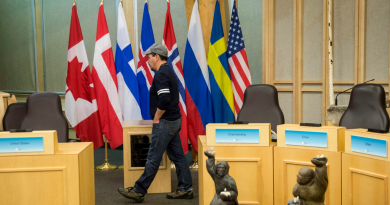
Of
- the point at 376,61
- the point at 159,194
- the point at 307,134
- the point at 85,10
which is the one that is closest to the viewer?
the point at 307,134

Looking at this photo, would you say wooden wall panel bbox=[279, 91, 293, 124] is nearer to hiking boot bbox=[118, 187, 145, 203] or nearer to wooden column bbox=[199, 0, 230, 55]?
wooden column bbox=[199, 0, 230, 55]

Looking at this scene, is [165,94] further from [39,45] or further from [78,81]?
[39,45]

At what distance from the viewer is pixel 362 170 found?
6.75 feet

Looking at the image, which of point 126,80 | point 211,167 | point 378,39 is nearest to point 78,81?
point 126,80

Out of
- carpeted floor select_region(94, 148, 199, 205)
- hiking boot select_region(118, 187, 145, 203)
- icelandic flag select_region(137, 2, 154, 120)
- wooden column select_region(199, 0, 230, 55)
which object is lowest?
carpeted floor select_region(94, 148, 199, 205)

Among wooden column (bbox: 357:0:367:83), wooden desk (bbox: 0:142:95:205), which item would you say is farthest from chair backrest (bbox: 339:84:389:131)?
wooden desk (bbox: 0:142:95:205)

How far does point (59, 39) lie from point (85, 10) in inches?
28.4

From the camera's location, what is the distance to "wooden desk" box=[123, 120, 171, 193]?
358cm

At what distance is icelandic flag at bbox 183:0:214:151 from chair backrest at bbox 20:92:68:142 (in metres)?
1.63

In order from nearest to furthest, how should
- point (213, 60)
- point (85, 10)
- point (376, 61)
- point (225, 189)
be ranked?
point (225, 189), point (376, 61), point (213, 60), point (85, 10)

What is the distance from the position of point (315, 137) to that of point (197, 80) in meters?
2.28

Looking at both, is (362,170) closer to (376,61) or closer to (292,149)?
(292,149)

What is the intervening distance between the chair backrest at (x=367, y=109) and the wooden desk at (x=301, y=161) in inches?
31.1

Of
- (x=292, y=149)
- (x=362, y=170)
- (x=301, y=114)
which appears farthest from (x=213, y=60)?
(x=362, y=170)
